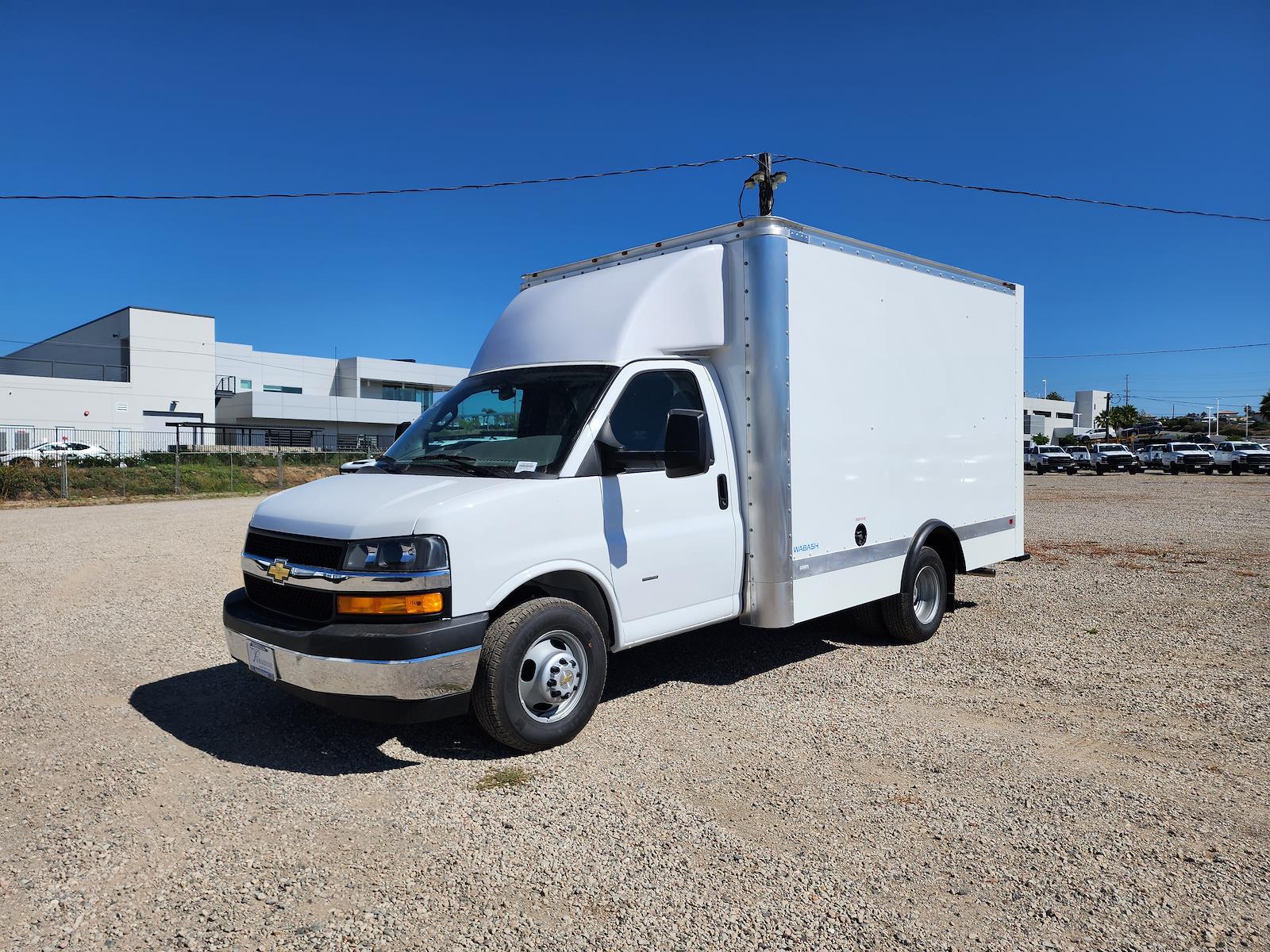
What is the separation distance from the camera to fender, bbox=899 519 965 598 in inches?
273

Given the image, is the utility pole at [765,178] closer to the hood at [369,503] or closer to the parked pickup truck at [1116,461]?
the hood at [369,503]

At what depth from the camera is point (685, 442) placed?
16.1 feet

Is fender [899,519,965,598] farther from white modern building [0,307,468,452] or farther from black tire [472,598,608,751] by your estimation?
white modern building [0,307,468,452]

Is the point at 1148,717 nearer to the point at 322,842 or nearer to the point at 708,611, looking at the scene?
the point at 708,611

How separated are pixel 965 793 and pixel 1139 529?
1428 cm

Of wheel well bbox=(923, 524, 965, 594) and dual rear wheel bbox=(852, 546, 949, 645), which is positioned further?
wheel well bbox=(923, 524, 965, 594)

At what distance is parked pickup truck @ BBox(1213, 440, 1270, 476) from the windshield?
4700 centimetres

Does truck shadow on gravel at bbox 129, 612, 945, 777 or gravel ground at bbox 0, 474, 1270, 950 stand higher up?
truck shadow on gravel at bbox 129, 612, 945, 777

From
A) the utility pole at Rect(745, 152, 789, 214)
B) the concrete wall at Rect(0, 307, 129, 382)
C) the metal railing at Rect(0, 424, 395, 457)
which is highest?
the concrete wall at Rect(0, 307, 129, 382)

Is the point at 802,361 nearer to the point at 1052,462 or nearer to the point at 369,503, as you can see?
the point at 369,503

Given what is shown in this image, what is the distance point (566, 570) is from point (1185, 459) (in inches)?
1927

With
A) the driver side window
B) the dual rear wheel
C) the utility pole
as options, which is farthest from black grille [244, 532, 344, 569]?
the utility pole

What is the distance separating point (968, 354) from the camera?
771 cm

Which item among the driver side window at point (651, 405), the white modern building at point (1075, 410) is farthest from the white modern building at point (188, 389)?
the white modern building at point (1075, 410)
